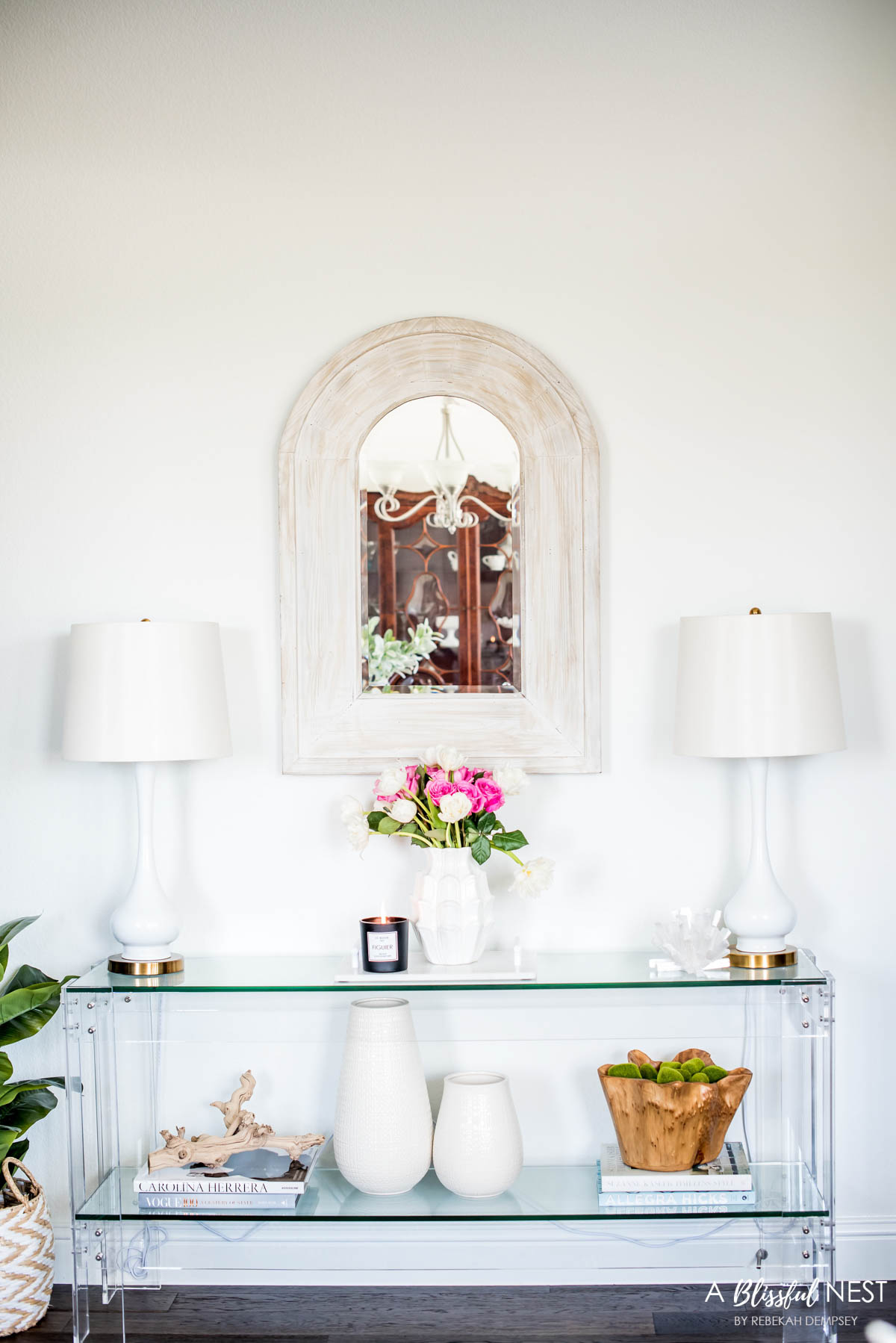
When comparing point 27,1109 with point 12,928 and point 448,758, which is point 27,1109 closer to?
point 12,928

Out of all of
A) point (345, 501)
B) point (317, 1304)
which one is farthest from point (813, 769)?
point (317, 1304)

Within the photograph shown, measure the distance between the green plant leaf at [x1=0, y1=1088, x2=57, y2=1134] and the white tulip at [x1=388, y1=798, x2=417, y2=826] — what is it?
3.06 ft

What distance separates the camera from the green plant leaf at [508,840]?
2.35m

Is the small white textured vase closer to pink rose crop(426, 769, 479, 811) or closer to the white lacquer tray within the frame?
the white lacquer tray

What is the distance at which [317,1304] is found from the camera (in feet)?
7.97

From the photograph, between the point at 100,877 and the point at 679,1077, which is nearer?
the point at 679,1077

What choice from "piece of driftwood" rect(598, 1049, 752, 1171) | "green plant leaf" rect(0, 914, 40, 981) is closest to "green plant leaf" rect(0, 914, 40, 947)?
"green plant leaf" rect(0, 914, 40, 981)

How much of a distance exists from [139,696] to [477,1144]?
109 centimetres

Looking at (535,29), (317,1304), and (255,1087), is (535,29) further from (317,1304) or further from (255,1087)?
(317,1304)

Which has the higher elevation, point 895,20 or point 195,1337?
point 895,20

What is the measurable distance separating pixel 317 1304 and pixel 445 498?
67.8 inches

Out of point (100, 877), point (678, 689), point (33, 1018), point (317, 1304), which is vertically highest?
point (678, 689)

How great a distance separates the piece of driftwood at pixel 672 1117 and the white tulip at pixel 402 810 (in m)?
0.63

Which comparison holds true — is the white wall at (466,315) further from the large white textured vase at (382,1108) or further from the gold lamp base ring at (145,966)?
the large white textured vase at (382,1108)
